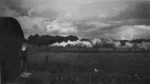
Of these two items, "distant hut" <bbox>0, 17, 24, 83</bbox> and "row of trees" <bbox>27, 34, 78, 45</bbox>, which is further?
"row of trees" <bbox>27, 34, 78, 45</bbox>

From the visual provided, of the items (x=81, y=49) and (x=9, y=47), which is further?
(x=81, y=49)

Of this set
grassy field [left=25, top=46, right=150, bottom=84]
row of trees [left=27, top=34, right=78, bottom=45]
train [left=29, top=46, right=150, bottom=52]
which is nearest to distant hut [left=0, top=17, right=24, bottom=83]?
grassy field [left=25, top=46, right=150, bottom=84]

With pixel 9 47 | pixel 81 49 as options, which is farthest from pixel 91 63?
pixel 9 47

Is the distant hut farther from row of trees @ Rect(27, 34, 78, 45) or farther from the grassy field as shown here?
row of trees @ Rect(27, 34, 78, 45)

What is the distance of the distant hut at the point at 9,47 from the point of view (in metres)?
3.08

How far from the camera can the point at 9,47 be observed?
3.23 m

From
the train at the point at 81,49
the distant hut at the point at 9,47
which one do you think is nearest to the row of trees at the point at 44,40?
the train at the point at 81,49

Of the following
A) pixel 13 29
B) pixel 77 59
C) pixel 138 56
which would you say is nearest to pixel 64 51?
pixel 77 59

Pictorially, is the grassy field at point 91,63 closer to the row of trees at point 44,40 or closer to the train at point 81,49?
the train at point 81,49

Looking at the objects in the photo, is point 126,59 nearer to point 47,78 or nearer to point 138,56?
point 138,56

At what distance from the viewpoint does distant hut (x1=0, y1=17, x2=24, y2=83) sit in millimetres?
3084

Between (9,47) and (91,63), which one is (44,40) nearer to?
(91,63)

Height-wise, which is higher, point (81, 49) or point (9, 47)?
point (9, 47)

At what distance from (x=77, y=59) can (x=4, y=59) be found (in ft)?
45.1
